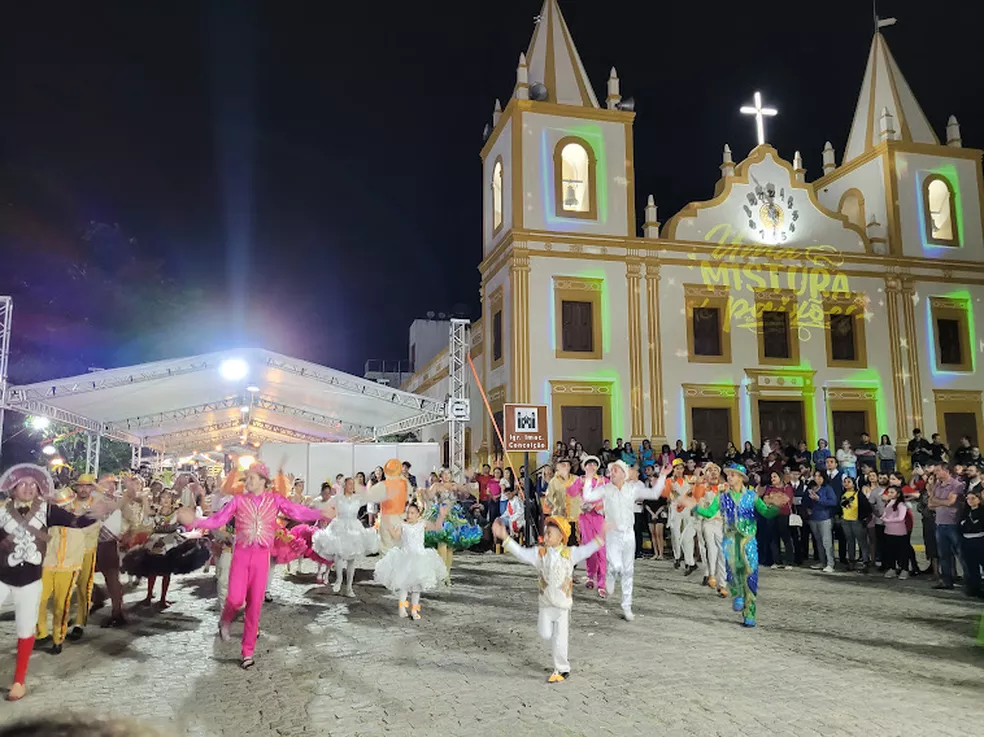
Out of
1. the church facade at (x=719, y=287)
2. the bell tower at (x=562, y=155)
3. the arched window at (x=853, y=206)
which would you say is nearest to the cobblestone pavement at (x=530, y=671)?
the church facade at (x=719, y=287)

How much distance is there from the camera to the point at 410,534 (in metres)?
10.1

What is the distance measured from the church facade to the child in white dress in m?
14.1

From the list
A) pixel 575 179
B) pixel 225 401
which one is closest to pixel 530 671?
pixel 575 179

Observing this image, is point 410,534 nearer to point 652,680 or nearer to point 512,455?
point 652,680

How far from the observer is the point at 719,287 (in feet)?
86.8

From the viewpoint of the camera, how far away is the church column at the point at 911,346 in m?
27.0

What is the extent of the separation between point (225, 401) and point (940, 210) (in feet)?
86.6

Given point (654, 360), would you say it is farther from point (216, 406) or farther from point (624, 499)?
point (624, 499)

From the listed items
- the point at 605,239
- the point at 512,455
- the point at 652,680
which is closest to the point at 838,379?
the point at 605,239

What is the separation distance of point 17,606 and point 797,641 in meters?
7.50

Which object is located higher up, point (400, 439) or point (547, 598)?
point (400, 439)

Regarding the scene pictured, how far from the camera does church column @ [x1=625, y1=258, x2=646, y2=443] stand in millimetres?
24906

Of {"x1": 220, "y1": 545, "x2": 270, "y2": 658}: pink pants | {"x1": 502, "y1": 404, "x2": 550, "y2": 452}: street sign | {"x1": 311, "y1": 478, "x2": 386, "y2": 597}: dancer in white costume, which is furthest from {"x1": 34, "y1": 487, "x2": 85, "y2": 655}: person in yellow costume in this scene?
{"x1": 502, "y1": 404, "x2": 550, "y2": 452}: street sign

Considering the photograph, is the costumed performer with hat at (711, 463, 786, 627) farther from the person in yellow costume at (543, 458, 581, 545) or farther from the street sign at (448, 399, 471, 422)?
the street sign at (448, 399, 471, 422)
